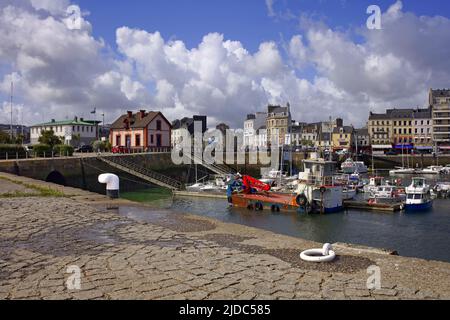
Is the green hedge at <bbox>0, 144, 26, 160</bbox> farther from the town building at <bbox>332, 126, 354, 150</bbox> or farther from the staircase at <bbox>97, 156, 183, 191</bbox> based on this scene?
the town building at <bbox>332, 126, 354, 150</bbox>

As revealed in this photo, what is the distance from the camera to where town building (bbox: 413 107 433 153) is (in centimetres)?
12369

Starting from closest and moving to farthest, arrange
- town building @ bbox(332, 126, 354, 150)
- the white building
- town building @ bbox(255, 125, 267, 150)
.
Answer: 1. town building @ bbox(332, 126, 354, 150)
2. town building @ bbox(255, 125, 267, 150)
3. the white building

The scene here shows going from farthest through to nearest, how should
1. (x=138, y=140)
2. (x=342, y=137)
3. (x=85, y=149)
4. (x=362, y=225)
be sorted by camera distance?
(x=342, y=137), (x=85, y=149), (x=138, y=140), (x=362, y=225)

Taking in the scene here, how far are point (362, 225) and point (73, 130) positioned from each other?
67579mm

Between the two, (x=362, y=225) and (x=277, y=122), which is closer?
(x=362, y=225)

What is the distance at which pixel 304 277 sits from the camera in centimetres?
768

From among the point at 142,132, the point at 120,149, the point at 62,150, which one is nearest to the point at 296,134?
the point at 142,132

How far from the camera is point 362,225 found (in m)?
31.8

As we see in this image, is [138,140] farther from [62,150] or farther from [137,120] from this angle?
[62,150]

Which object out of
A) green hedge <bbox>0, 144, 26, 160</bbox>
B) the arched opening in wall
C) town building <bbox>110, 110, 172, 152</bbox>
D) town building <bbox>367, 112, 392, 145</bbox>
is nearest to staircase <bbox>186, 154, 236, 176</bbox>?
town building <bbox>110, 110, 172, 152</bbox>

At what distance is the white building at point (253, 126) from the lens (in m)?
145

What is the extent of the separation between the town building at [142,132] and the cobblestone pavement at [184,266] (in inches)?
2172

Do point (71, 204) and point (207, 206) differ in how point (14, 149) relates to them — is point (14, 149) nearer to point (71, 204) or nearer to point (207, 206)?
point (207, 206)

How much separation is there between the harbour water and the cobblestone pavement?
15.7 m
